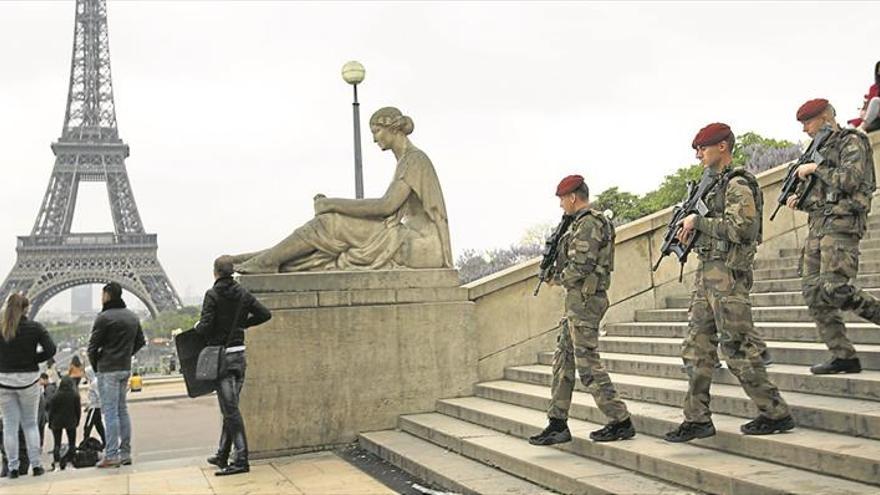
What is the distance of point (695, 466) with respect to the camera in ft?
15.7

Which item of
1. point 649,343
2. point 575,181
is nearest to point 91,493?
point 575,181

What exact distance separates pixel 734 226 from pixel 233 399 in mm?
4334

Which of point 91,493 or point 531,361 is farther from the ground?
point 531,361

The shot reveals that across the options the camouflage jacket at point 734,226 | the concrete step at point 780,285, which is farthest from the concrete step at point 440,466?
the concrete step at point 780,285

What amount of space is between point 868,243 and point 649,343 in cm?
293

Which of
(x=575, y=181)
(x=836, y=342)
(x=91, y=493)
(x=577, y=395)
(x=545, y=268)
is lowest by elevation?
(x=91, y=493)

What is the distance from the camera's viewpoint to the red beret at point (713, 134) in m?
5.38

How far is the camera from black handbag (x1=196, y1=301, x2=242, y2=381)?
686 cm

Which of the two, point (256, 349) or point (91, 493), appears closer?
point (91, 493)

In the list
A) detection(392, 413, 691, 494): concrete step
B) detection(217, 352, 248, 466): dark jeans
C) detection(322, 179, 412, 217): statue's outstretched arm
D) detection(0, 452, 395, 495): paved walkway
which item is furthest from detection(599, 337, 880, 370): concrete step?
detection(217, 352, 248, 466): dark jeans

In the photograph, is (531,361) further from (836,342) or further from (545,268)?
(836,342)

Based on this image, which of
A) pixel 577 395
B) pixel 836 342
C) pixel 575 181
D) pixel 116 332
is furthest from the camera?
pixel 116 332

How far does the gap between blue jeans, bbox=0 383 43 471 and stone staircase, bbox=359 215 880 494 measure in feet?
10.4

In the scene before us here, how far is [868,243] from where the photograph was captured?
8.94m
